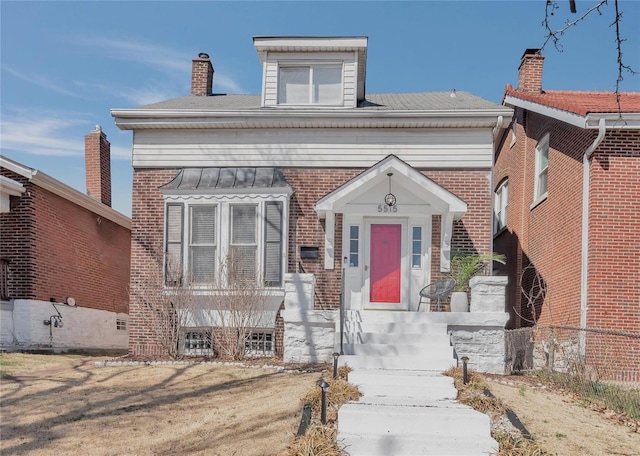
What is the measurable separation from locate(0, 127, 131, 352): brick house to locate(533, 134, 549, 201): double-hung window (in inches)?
453

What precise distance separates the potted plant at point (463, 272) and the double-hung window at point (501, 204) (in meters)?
5.91

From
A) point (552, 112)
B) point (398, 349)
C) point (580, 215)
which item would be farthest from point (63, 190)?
point (580, 215)

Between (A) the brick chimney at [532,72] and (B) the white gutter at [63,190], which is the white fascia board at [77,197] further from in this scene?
(A) the brick chimney at [532,72]

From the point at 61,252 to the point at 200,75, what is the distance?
579cm

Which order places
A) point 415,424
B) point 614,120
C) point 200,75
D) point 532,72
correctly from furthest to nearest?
1. point 532,72
2. point 200,75
3. point 614,120
4. point 415,424

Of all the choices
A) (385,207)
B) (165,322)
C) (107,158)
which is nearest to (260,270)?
(165,322)

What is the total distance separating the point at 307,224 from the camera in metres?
11.6

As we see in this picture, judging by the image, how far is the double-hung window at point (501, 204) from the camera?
54.9ft

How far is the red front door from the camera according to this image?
11.4m

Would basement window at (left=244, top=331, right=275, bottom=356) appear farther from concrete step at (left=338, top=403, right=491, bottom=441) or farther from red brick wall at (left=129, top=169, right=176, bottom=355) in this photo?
concrete step at (left=338, top=403, right=491, bottom=441)

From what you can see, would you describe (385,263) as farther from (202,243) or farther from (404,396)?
(404,396)

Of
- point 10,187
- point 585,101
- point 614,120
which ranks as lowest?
point 10,187

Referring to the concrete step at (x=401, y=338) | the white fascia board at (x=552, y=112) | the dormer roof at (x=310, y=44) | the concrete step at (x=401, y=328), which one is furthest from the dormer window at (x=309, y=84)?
the concrete step at (x=401, y=338)

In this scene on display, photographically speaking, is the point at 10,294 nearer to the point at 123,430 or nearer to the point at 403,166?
the point at 123,430
